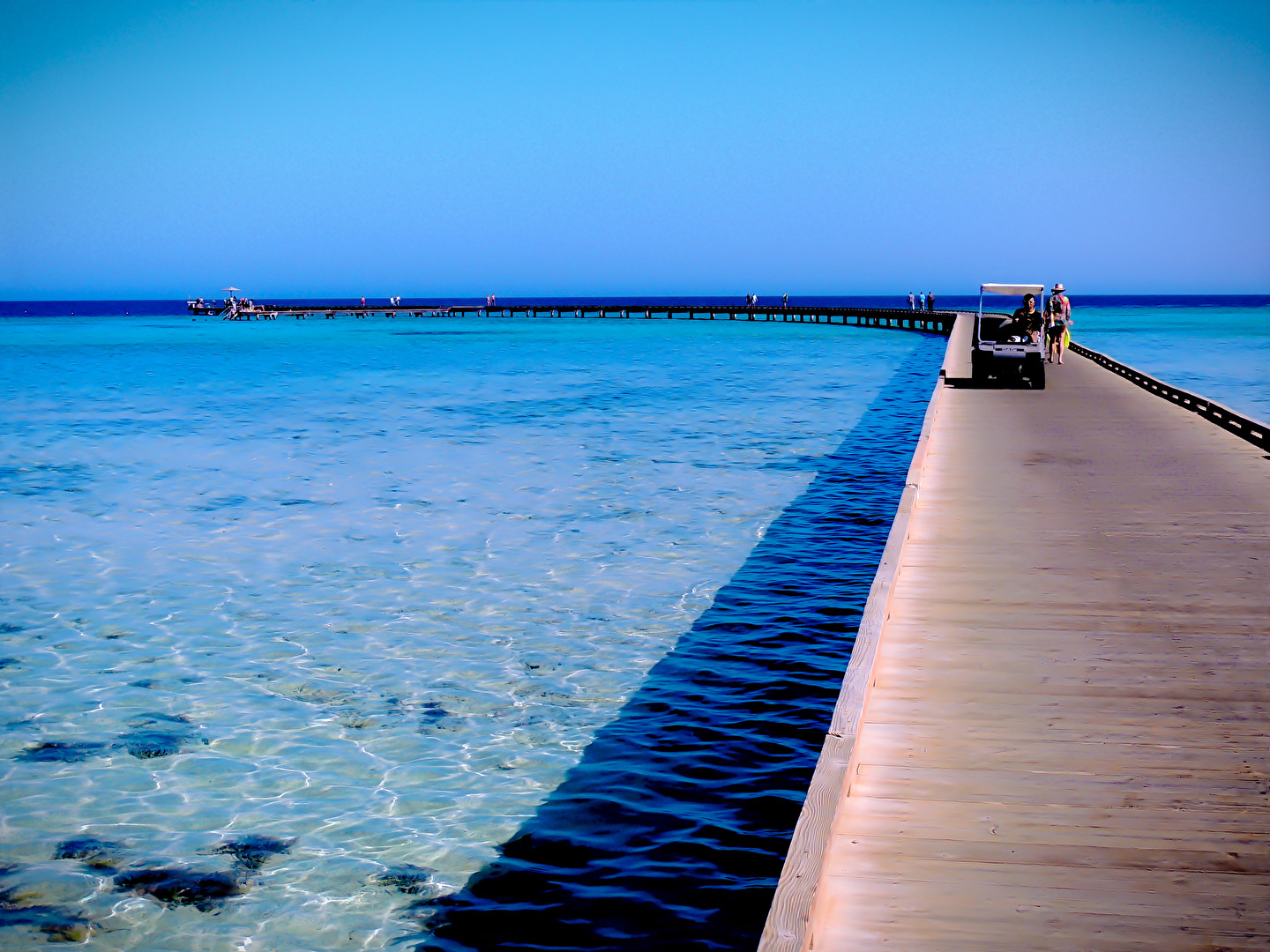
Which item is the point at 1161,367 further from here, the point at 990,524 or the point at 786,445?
the point at 990,524

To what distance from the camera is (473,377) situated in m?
38.2

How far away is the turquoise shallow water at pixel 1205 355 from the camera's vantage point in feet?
98.9

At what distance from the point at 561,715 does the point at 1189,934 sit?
4.67 m

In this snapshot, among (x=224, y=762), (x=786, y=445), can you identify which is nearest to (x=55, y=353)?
(x=786, y=445)

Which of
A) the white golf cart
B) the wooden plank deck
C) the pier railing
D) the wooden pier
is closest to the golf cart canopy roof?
the white golf cart

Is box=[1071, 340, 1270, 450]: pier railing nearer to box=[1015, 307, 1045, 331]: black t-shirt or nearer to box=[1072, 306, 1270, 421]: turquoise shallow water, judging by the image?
box=[1015, 307, 1045, 331]: black t-shirt

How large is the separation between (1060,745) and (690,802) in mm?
2196

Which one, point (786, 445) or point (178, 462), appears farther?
point (786, 445)

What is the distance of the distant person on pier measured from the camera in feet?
80.4

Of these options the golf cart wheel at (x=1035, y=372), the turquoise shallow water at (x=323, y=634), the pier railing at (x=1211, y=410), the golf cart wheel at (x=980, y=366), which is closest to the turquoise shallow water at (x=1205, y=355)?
the pier railing at (x=1211, y=410)

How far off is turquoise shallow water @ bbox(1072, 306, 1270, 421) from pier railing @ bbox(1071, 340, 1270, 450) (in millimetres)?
4268

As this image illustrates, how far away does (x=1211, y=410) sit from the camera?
1582 cm

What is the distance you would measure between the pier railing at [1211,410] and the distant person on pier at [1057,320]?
72.2 inches

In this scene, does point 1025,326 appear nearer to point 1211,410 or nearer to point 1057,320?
point 1211,410
